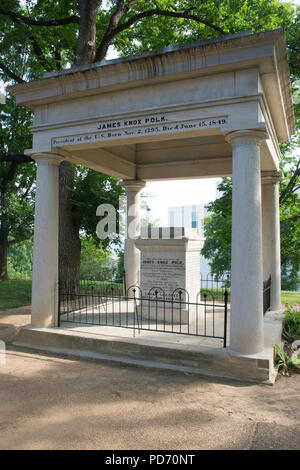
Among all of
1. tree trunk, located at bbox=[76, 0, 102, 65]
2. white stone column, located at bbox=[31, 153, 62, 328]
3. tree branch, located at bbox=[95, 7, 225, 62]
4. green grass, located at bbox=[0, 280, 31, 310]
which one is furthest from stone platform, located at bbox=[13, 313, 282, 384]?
tree branch, located at bbox=[95, 7, 225, 62]

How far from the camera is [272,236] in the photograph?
9.34m

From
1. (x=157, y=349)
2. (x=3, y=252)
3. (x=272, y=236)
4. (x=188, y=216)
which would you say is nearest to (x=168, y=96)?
(x=157, y=349)

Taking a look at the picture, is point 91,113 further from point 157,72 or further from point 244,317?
point 244,317

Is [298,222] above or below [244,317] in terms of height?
above

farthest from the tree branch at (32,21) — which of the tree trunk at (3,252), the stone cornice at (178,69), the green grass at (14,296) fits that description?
the tree trunk at (3,252)

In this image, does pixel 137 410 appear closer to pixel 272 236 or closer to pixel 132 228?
pixel 272 236

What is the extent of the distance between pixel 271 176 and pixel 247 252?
14.1 ft

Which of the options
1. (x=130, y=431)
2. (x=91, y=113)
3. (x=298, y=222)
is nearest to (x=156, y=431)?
(x=130, y=431)

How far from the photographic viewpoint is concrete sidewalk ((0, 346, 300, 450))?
3.81 metres

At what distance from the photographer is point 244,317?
5.75 meters

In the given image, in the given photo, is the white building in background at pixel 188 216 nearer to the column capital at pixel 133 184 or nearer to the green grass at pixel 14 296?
the green grass at pixel 14 296

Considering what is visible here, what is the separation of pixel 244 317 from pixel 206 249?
2724 cm

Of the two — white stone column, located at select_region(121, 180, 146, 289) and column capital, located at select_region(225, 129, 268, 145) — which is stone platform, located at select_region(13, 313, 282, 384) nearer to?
column capital, located at select_region(225, 129, 268, 145)

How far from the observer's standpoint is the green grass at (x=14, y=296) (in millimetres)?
12527
